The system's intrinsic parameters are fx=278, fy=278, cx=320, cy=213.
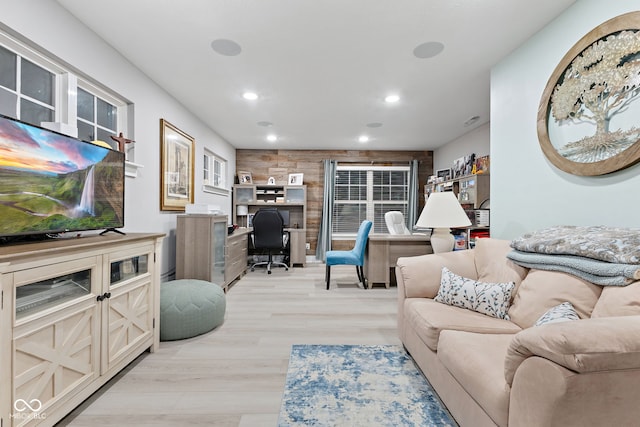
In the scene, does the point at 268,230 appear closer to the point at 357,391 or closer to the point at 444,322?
the point at 357,391

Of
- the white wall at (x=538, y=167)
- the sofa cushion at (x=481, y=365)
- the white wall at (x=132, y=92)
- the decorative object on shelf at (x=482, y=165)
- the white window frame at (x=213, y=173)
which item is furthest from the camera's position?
the white window frame at (x=213, y=173)

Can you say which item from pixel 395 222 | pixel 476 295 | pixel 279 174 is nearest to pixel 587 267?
pixel 476 295

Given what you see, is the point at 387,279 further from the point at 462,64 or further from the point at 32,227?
the point at 32,227

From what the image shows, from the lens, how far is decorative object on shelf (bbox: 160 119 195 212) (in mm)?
3025

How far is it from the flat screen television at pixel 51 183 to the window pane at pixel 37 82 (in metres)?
0.57

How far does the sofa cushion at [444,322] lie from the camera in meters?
1.53

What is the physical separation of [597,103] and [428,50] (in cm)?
122

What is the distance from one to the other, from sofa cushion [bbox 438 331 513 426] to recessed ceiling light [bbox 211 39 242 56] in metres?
2.55

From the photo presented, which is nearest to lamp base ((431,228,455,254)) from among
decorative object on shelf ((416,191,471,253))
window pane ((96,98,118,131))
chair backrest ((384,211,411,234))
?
decorative object on shelf ((416,191,471,253))

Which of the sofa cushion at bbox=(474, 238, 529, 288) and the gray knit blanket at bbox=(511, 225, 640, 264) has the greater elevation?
the gray knit blanket at bbox=(511, 225, 640, 264)

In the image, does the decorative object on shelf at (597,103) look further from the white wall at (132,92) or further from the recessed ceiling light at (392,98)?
the white wall at (132,92)

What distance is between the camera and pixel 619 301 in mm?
1174

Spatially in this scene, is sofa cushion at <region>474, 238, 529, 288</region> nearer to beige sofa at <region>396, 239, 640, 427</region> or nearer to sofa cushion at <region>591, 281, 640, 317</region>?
beige sofa at <region>396, 239, 640, 427</region>

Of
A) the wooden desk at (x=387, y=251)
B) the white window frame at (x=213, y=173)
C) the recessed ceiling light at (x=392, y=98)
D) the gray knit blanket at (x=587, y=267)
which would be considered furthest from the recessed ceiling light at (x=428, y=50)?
the white window frame at (x=213, y=173)
